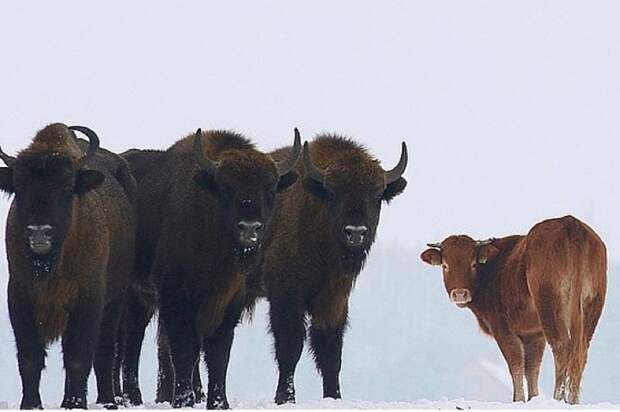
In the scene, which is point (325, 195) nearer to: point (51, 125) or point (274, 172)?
point (274, 172)

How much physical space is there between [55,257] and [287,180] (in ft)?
9.45

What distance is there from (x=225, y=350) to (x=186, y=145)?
3.06m

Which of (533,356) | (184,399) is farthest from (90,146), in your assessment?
(533,356)

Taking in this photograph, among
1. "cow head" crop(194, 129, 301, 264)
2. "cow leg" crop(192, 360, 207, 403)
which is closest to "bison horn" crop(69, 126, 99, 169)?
"cow head" crop(194, 129, 301, 264)

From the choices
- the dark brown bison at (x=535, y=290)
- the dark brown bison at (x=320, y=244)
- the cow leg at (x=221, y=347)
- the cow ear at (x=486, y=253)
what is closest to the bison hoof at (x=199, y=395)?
the dark brown bison at (x=320, y=244)

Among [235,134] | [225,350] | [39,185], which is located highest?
[235,134]

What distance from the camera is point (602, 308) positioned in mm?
19812

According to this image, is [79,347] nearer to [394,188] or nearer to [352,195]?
[352,195]

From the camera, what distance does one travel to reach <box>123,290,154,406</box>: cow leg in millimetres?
18609

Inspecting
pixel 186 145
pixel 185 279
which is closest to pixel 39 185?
pixel 185 279

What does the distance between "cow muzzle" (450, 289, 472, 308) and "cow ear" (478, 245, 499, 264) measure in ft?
1.70

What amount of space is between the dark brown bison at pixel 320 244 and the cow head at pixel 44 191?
9.51ft

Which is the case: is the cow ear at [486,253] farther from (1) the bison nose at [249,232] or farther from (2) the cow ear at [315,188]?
(1) the bison nose at [249,232]

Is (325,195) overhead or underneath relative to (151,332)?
overhead
